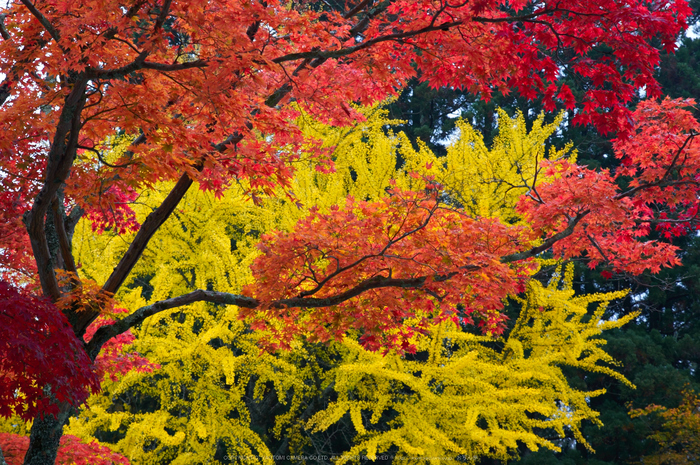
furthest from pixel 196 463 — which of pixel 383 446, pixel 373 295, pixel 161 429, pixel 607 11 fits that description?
pixel 607 11

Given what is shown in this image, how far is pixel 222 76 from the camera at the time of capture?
271cm

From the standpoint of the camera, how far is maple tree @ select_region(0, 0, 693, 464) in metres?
2.77

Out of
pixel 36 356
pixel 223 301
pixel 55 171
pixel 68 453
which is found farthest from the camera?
pixel 68 453

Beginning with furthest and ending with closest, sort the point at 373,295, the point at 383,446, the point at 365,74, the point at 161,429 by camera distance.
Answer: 1. the point at 383,446
2. the point at 161,429
3. the point at 373,295
4. the point at 365,74

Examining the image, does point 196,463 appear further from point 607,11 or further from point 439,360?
point 607,11

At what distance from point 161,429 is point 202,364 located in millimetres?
1047

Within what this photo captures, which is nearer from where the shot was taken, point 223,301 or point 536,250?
point 223,301

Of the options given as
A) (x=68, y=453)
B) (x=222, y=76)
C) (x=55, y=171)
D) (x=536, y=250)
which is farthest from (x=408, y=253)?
(x=68, y=453)

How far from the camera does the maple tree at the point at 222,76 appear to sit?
9.08 ft

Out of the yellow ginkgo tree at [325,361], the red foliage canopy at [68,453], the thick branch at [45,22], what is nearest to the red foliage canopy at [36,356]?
the thick branch at [45,22]

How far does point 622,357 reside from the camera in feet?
33.1

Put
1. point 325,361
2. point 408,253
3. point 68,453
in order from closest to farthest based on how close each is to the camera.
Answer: point 408,253
point 68,453
point 325,361

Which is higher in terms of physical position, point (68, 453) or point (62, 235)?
point (62, 235)

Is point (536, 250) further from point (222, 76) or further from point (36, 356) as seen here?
point (36, 356)
